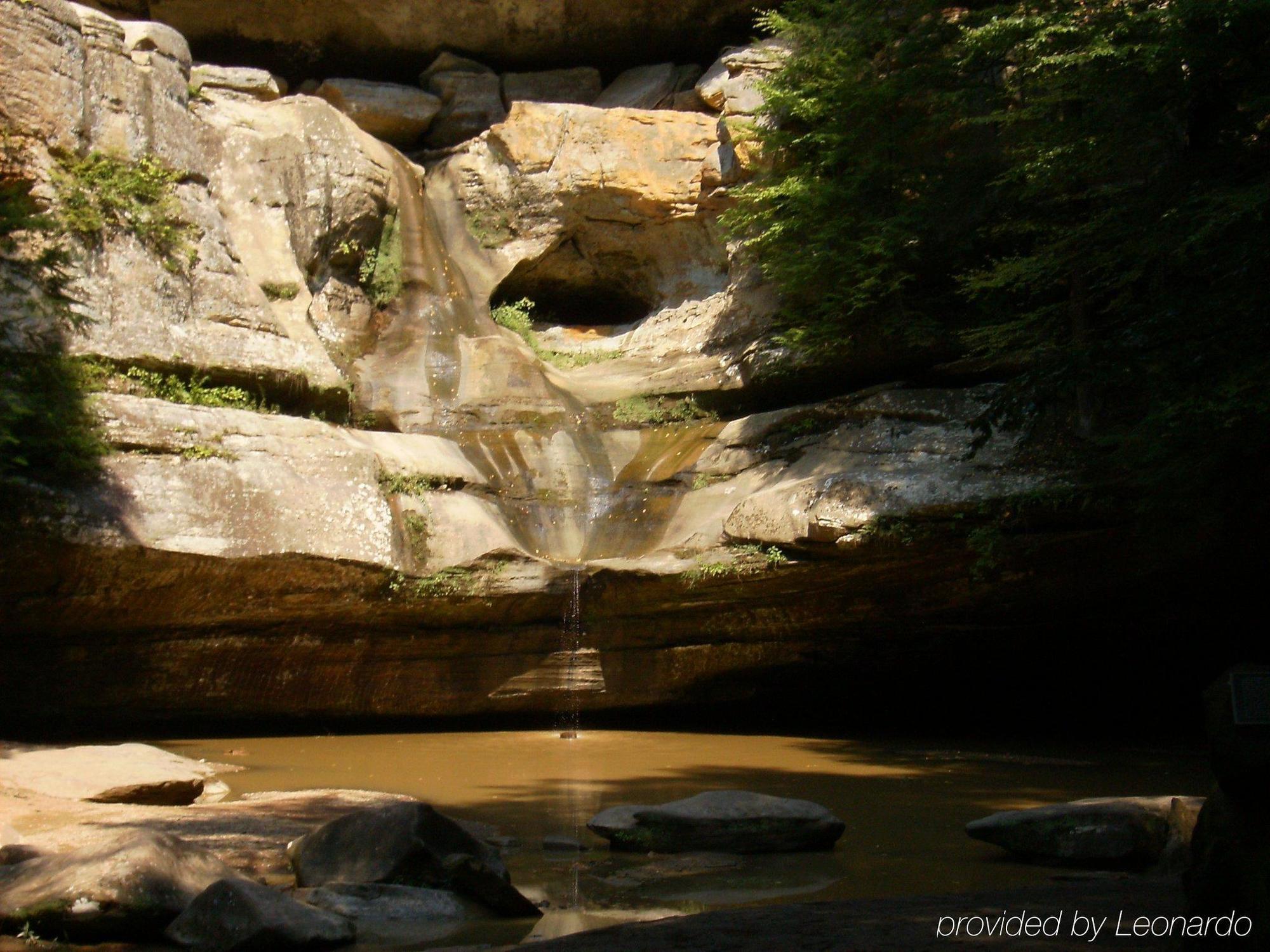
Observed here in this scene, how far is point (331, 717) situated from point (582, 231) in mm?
9893

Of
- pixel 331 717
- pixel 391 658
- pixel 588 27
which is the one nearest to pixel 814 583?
Result: pixel 391 658

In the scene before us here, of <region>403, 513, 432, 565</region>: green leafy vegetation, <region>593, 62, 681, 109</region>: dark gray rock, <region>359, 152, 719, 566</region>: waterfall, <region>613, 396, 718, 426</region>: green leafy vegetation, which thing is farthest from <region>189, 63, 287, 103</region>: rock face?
<region>403, 513, 432, 565</region>: green leafy vegetation

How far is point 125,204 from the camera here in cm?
1245

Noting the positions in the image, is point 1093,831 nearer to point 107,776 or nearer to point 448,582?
point 107,776

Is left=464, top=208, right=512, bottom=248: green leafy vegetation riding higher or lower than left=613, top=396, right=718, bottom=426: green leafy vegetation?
higher

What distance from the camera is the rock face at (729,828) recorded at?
604cm

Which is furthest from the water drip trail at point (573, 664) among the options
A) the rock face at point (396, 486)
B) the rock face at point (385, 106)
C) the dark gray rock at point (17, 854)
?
the rock face at point (385, 106)

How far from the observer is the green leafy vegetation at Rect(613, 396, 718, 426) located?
1541 cm

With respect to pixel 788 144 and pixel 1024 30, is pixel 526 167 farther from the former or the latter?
pixel 1024 30

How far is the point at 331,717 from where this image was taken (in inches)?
494

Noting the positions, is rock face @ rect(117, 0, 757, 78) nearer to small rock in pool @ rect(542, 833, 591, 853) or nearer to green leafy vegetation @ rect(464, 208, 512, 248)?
green leafy vegetation @ rect(464, 208, 512, 248)

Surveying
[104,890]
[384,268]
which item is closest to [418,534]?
[384,268]

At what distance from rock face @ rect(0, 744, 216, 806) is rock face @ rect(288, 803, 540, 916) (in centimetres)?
235

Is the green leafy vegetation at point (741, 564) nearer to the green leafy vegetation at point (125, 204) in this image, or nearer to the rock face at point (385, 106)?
the green leafy vegetation at point (125, 204)
